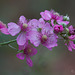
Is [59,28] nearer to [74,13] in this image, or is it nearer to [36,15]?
[36,15]

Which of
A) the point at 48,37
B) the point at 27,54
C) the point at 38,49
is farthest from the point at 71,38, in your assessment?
the point at 38,49

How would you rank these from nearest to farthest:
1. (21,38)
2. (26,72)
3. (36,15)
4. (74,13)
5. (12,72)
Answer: (21,38) → (26,72) → (12,72) → (36,15) → (74,13)

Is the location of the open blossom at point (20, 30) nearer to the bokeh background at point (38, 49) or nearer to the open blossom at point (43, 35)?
the open blossom at point (43, 35)

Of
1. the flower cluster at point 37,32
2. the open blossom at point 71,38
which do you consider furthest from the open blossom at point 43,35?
the open blossom at point 71,38

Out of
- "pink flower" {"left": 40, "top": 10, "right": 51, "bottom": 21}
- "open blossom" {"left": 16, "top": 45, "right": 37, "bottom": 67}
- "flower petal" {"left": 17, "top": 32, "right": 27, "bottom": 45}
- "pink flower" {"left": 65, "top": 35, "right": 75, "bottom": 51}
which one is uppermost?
"pink flower" {"left": 40, "top": 10, "right": 51, "bottom": 21}

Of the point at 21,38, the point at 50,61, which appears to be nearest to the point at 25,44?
the point at 21,38

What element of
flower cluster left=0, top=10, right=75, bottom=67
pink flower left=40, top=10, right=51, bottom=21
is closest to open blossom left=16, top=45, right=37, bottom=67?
flower cluster left=0, top=10, right=75, bottom=67

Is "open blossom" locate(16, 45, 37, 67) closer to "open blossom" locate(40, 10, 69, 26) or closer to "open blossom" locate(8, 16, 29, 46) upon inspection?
"open blossom" locate(8, 16, 29, 46)
